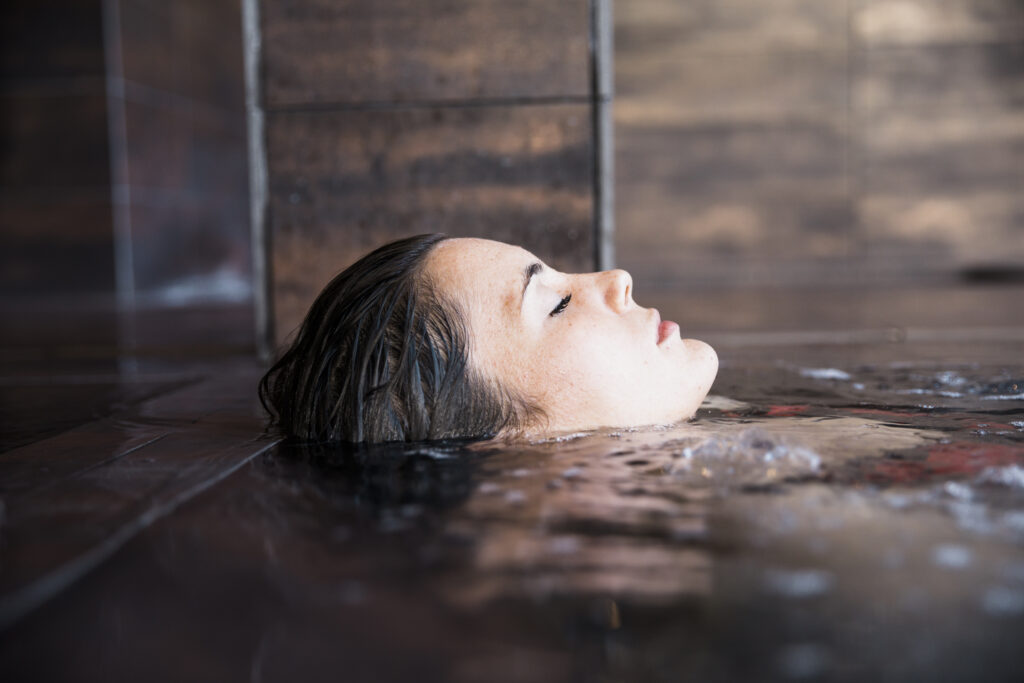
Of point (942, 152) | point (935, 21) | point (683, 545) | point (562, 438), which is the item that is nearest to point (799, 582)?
point (683, 545)

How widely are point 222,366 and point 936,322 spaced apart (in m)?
3.05

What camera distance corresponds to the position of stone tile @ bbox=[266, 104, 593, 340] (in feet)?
11.7

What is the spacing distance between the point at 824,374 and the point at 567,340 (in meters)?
1.22

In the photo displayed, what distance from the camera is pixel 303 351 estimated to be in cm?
177

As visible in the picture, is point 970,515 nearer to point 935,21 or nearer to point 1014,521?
point 1014,521

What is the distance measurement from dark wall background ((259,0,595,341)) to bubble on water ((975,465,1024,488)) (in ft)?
7.54

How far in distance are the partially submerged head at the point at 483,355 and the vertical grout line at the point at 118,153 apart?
20.2ft

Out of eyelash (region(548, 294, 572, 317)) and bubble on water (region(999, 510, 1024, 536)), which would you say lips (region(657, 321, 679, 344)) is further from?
bubble on water (region(999, 510, 1024, 536))

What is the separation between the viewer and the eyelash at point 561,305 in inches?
66.7

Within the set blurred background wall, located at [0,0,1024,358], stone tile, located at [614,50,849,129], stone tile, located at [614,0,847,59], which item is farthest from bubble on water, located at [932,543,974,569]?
stone tile, located at [614,0,847,59]

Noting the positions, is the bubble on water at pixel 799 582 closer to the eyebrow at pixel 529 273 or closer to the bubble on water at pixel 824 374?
the eyebrow at pixel 529 273

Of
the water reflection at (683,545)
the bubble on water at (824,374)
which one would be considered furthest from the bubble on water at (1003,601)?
the bubble on water at (824,374)

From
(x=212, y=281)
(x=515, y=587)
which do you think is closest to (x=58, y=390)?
(x=515, y=587)

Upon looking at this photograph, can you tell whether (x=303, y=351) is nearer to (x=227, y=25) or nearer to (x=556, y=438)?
(x=556, y=438)
